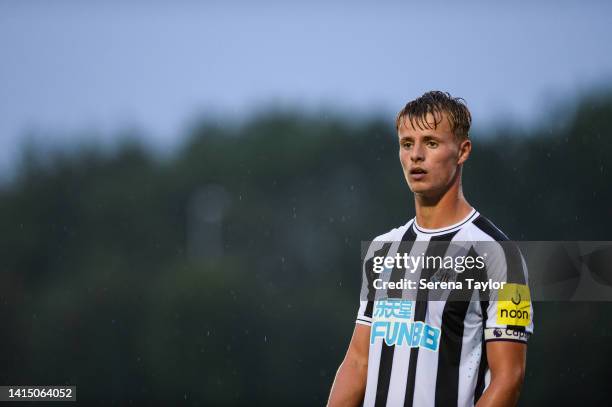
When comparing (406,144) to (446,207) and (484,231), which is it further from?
(484,231)

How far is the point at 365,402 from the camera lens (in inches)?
111

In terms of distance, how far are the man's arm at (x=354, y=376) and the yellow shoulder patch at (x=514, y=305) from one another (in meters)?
0.48

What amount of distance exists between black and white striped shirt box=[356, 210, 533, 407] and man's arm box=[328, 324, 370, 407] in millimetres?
45

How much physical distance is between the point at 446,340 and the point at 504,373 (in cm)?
22

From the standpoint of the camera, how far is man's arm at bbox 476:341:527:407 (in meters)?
2.51

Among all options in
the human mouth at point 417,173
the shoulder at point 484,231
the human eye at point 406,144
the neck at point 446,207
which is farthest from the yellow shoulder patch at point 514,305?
the human eye at point 406,144

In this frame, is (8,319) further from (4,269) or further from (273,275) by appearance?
(273,275)

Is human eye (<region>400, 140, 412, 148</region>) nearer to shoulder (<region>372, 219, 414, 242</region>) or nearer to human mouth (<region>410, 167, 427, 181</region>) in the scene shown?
human mouth (<region>410, 167, 427, 181</region>)

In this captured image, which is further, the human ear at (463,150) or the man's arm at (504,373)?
the human ear at (463,150)

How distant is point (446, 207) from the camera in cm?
280

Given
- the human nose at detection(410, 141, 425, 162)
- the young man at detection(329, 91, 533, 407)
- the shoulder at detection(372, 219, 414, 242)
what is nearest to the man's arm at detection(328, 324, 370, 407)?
the young man at detection(329, 91, 533, 407)

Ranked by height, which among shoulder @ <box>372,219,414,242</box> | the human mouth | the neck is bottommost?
shoulder @ <box>372,219,414,242</box>

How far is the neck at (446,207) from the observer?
9.19ft

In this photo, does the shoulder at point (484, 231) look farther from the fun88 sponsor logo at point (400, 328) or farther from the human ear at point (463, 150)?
the fun88 sponsor logo at point (400, 328)
